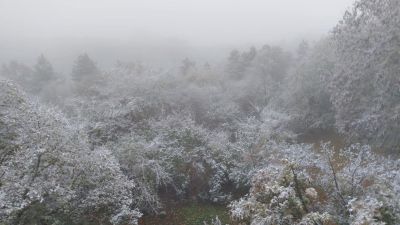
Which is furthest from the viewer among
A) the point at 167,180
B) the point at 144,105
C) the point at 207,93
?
the point at 207,93

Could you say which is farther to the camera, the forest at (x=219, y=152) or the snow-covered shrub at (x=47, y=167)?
the snow-covered shrub at (x=47, y=167)

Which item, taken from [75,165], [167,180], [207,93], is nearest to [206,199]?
[167,180]

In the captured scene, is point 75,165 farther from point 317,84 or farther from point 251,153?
point 317,84

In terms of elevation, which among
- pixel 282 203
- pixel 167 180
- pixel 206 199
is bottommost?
pixel 206 199

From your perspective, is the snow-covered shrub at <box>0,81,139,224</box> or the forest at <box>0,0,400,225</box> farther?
the snow-covered shrub at <box>0,81,139,224</box>

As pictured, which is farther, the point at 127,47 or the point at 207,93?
the point at 127,47

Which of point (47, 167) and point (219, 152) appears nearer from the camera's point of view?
point (47, 167)

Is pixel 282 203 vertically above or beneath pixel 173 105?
above

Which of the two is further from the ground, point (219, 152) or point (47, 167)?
point (47, 167)
